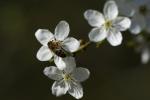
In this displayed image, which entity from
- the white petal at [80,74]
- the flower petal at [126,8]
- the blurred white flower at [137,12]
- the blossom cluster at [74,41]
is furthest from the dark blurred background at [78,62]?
the white petal at [80,74]

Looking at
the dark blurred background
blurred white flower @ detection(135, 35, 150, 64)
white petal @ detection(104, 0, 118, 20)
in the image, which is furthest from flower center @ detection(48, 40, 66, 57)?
the dark blurred background

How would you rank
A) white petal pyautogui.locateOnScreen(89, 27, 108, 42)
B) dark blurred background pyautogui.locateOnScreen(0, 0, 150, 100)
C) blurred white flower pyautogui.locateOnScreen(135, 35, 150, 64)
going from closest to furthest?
1. white petal pyautogui.locateOnScreen(89, 27, 108, 42)
2. blurred white flower pyautogui.locateOnScreen(135, 35, 150, 64)
3. dark blurred background pyautogui.locateOnScreen(0, 0, 150, 100)

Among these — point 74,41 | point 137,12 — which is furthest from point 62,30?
point 137,12

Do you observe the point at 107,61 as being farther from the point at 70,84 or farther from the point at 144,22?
the point at 70,84

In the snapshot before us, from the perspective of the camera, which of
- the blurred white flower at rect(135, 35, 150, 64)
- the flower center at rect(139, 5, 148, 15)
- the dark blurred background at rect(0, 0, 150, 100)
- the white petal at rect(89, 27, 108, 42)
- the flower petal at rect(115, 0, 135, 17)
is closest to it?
the white petal at rect(89, 27, 108, 42)

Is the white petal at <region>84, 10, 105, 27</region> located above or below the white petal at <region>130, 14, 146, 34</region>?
above

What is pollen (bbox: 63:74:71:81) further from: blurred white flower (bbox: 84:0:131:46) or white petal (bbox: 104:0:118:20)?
white petal (bbox: 104:0:118:20)

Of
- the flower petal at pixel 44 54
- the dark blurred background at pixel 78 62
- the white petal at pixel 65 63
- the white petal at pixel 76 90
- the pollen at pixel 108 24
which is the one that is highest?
the flower petal at pixel 44 54

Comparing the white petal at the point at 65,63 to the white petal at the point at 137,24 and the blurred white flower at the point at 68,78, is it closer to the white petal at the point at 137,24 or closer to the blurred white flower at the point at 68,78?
the blurred white flower at the point at 68,78

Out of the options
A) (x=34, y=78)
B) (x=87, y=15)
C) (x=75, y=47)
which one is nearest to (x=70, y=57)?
(x=75, y=47)
